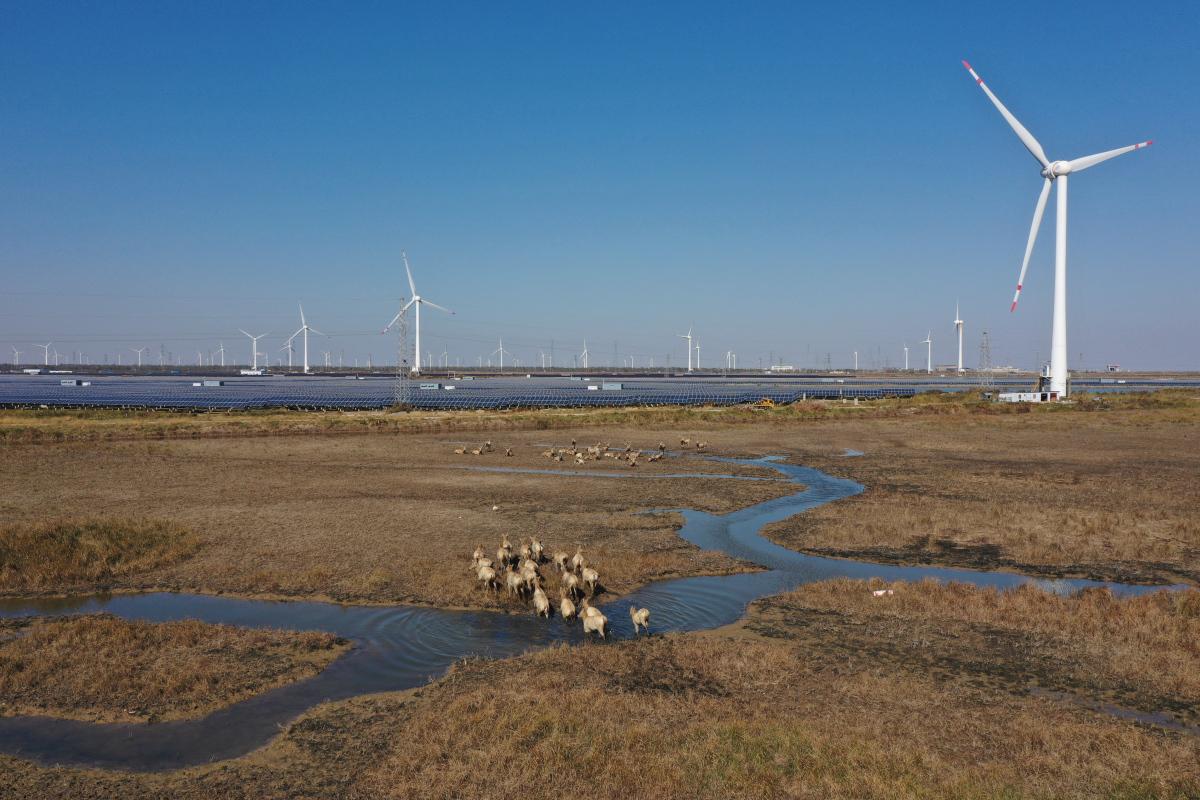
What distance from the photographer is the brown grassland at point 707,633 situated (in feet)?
37.5

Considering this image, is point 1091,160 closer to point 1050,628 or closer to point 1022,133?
point 1022,133

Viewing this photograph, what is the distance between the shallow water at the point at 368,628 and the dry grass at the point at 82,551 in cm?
156

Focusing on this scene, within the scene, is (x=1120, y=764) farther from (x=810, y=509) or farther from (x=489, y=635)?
(x=810, y=509)

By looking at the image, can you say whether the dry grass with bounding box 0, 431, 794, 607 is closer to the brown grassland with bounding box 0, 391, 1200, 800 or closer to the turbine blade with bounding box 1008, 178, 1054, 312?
the brown grassland with bounding box 0, 391, 1200, 800

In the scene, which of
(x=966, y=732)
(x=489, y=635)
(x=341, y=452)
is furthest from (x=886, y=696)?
(x=341, y=452)

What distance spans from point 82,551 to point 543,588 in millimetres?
14192

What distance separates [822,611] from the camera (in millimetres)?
19375

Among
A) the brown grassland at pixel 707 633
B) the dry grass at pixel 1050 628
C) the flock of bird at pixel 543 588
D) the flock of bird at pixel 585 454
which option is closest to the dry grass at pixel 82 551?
the brown grassland at pixel 707 633

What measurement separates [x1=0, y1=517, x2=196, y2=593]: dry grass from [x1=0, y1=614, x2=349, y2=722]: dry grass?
4.25 metres

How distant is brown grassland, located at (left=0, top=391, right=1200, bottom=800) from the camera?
450 inches

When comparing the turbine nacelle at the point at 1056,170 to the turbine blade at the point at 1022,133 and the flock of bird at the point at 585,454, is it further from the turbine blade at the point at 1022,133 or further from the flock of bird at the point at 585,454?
the flock of bird at the point at 585,454

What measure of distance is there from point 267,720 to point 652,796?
22.2 feet

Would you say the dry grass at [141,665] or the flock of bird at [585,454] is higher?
the flock of bird at [585,454]

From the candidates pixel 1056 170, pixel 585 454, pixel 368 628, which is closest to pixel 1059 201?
Result: pixel 1056 170
